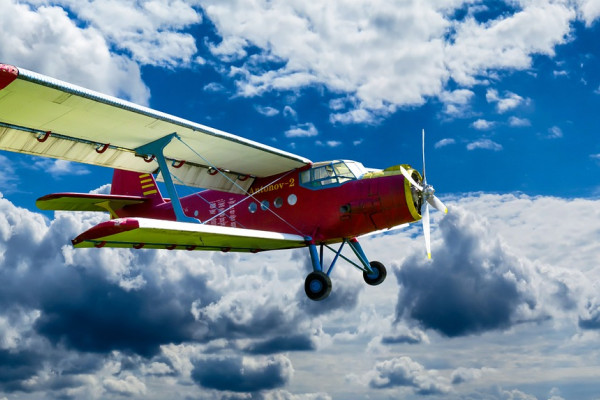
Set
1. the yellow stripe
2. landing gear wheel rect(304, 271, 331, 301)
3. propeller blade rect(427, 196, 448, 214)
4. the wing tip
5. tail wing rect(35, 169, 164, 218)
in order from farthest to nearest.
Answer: tail wing rect(35, 169, 164, 218)
propeller blade rect(427, 196, 448, 214)
landing gear wheel rect(304, 271, 331, 301)
the yellow stripe
the wing tip

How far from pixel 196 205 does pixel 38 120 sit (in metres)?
5.68

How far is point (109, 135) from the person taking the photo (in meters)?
14.3

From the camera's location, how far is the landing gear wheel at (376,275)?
16938 millimetres

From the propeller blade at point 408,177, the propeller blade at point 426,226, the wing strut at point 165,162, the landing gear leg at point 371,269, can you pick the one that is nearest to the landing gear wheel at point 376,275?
the landing gear leg at point 371,269

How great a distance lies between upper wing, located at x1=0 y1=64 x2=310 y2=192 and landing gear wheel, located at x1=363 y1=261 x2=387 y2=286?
3935mm

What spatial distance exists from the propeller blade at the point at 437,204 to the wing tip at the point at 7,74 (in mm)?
10306

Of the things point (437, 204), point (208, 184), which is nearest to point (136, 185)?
point (208, 184)

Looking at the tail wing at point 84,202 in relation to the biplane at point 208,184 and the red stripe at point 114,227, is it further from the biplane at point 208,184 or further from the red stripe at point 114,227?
the red stripe at point 114,227

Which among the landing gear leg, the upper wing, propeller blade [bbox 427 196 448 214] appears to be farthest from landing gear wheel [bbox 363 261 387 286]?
the upper wing

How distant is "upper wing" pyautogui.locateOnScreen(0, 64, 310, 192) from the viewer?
1177cm

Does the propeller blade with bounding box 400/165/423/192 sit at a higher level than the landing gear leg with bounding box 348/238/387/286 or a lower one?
higher

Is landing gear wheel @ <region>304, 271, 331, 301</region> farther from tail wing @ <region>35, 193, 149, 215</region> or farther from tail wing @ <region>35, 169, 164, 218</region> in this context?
tail wing @ <region>35, 193, 149, 215</region>

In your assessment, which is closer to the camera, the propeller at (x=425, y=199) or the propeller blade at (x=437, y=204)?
the propeller at (x=425, y=199)

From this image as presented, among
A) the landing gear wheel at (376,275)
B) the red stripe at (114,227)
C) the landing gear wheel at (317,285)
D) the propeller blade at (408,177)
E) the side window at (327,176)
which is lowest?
the landing gear wheel at (317,285)
